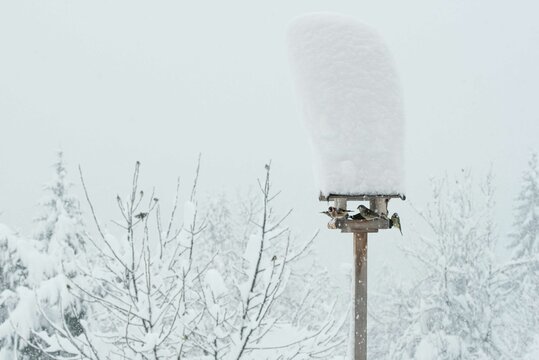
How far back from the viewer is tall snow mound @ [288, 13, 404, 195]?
3.20 m

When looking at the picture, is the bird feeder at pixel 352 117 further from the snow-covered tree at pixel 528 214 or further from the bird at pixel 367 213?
the snow-covered tree at pixel 528 214

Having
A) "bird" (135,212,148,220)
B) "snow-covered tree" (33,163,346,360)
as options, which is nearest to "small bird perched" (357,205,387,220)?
"snow-covered tree" (33,163,346,360)

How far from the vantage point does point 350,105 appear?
3209 mm

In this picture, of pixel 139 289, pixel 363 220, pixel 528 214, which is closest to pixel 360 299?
pixel 363 220

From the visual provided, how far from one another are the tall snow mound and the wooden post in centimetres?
45

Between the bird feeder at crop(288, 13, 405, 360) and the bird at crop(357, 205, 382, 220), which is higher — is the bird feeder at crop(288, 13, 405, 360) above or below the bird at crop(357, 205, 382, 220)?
above

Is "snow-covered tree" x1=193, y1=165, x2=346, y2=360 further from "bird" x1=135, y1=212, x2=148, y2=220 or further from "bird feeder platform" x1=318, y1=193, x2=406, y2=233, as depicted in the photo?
"bird" x1=135, y1=212, x2=148, y2=220

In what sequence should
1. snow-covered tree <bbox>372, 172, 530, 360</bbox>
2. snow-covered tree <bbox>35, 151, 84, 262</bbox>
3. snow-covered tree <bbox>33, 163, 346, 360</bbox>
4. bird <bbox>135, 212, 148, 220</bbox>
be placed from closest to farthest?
bird <bbox>135, 212, 148, 220</bbox> → snow-covered tree <bbox>33, 163, 346, 360</bbox> → snow-covered tree <bbox>372, 172, 530, 360</bbox> → snow-covered tree <bbox>35, 151, 84, 262</bbox>

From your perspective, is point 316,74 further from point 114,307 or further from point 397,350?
point 397,350

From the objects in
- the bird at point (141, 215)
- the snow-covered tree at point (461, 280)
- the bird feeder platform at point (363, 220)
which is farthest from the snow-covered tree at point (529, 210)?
the bird at point (141, 215)

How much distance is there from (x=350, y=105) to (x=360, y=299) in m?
1.35

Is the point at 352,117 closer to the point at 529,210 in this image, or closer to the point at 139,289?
the point at 139,289

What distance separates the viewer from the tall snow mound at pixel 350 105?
320 cm

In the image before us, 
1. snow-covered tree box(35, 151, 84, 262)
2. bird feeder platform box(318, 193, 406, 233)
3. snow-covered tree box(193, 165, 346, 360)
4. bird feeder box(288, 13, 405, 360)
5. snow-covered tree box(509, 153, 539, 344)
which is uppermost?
snow-covered tree box(509, 153, 539, 344)
